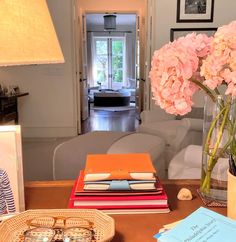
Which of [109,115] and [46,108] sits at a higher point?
[46,108]

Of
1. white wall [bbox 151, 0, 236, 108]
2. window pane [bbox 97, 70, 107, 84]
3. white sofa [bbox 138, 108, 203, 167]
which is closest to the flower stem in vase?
white sofa [bbox 138, 108, 203, 167]

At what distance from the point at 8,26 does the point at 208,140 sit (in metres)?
0.61

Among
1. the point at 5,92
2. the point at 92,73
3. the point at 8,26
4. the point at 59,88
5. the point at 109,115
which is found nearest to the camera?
the point at 8,26

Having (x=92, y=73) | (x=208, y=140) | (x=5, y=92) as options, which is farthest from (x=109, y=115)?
(x=208, y=140)

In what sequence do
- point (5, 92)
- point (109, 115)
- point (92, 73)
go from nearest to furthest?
point (5, 92)
point (109, 115)
point (92, 73)

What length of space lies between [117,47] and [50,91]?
644cm

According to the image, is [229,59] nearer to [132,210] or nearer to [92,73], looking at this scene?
[132,210]

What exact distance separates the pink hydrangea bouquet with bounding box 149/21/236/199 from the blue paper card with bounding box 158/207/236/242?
7.4 inches

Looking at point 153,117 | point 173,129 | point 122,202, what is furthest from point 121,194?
point 153,117

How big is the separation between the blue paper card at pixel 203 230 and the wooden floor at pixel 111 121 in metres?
4.70

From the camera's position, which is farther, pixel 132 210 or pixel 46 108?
pixel 46 108

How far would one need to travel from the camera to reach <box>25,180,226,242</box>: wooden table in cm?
76

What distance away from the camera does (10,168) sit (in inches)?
33.5

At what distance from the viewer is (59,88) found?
490 centimetres
